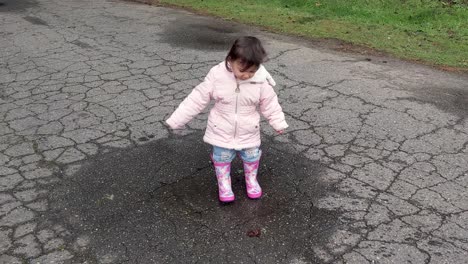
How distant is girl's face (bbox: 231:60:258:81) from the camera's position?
3.17m

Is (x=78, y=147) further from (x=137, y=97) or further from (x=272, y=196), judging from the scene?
(x=272, y=196)

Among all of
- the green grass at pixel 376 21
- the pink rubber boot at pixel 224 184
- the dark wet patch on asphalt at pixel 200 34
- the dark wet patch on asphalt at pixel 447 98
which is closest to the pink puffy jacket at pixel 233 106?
the pink rubber boot at pixel 224 184

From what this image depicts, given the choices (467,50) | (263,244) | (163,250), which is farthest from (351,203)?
(467,50)

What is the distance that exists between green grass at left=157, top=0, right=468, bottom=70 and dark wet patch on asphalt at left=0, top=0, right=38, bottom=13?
2610 millimetres

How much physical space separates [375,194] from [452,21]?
5.83 m

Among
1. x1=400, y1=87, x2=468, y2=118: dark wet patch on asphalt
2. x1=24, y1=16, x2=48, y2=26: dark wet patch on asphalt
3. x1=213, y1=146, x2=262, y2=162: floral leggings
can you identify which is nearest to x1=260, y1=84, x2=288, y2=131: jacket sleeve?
x1=213, y1=146, x2=262, y2=162: floral leggings

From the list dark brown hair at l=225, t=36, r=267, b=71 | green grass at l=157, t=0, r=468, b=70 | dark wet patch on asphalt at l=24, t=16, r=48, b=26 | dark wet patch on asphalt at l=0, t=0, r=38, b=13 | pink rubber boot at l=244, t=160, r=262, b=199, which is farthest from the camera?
dark wet patch on asphalt at l=0, t=0, r=38, b=13

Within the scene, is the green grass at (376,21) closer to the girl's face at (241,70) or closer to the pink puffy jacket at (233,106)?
the pink puffy jacket at (233,106)

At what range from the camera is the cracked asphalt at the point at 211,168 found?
10.5 feet

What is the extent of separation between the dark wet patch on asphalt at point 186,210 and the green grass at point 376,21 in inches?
150

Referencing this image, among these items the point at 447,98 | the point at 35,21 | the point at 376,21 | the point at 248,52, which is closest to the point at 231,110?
the point at 248,52

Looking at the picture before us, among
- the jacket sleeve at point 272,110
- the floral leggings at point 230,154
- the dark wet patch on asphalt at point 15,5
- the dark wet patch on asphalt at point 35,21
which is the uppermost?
the jacket sleeve at point 272,110

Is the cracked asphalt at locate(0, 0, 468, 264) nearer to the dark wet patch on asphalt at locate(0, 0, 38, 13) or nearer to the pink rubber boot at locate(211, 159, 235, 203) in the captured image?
the pink rubber boot at locate(211, 159, 235, 203)

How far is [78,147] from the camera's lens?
4375mm
